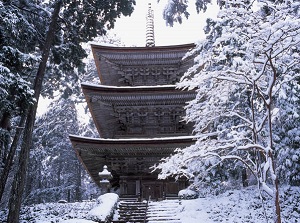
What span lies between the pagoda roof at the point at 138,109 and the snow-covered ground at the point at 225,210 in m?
5.77

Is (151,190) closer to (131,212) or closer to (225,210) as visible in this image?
(131,212)

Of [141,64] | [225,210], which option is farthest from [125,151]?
[141,64]

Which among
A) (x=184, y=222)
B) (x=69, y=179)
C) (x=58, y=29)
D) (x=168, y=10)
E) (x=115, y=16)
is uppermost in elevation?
(x=168, y=10)

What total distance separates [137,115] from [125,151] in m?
3.18

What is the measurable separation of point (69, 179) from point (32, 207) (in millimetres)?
15675

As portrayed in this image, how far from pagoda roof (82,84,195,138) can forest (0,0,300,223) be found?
2.28m

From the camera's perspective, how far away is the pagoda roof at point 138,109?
1662 centimetres

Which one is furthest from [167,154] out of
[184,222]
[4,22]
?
[4,22]

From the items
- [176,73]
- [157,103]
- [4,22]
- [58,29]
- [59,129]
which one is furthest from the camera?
[59,129]

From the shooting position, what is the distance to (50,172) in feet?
104

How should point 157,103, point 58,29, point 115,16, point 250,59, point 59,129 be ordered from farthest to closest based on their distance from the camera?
point 59,129 < point 157,103 < point 115,16 < point 58,29 < point 250,59

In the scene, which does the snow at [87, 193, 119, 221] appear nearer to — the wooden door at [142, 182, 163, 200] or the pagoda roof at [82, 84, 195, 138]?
the wooden door at [142, 182, 163, 200]

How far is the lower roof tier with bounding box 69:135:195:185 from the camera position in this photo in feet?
48.8

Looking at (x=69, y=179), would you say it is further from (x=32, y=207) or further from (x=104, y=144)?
(x=104, y=144)
